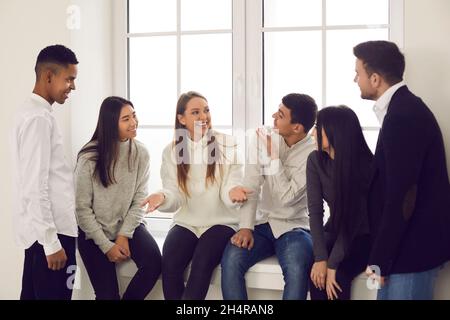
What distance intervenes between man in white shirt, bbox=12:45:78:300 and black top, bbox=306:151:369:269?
0.94m

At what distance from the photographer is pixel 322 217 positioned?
7.57 ft

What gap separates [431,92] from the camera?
2.33 meters

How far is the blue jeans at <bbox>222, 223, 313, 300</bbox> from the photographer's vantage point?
2.26 metres

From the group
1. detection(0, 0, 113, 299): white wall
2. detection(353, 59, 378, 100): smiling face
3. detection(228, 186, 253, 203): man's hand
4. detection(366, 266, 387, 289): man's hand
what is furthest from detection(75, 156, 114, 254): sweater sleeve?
detection(353, 59, 378, 100): smiling face

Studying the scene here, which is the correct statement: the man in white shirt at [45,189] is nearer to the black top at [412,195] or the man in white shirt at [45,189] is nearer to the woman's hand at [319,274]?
the woman's hand at [319,274]

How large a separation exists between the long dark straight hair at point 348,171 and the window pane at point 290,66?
1.65 ft

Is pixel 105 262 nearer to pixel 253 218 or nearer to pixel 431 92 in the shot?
pixel 253 218

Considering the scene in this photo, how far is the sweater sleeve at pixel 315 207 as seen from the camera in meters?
2.25

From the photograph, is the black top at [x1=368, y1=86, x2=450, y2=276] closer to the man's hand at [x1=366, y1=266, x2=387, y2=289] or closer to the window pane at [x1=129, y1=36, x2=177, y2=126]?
the man's hand at [x1=366, y1=266, x2=387, y2=289]

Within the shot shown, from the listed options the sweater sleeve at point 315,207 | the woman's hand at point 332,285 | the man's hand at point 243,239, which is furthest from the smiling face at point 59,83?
the woman's hand at point 332,285

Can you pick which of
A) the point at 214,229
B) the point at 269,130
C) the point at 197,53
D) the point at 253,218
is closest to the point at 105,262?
the point at 214,229

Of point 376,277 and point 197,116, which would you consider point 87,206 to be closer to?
point 197,116

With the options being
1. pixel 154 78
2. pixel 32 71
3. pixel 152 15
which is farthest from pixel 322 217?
pixel 32 71

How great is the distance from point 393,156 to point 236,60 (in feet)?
3.72
